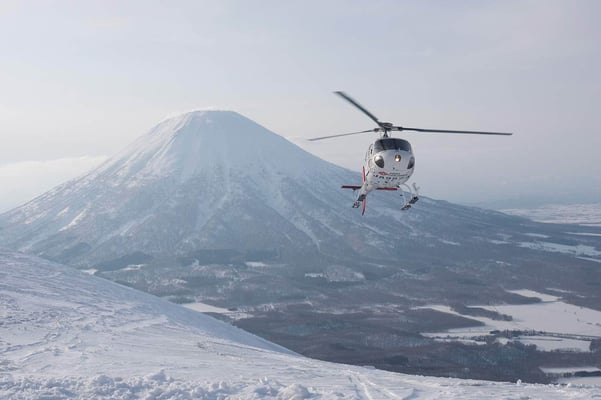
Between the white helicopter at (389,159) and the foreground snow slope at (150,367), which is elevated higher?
the white helicopter at (389,159)

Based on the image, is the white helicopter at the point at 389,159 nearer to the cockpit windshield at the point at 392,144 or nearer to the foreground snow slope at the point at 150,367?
the cockpit windshield at the point at 392,144

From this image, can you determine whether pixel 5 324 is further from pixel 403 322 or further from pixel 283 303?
pixel 283 303

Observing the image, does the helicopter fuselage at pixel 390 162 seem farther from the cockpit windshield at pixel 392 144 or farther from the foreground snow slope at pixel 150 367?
the foreground snow slope at pixel 150 367

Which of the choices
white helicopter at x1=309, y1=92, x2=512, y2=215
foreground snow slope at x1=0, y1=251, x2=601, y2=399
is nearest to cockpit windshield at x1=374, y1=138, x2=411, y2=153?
white helicopter at x1=309, y1=92, x2=512, y2=215

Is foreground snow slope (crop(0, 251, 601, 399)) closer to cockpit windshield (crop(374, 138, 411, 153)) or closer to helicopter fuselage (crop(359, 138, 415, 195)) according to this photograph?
helicopter fuselage (crop(359, 138, 415, 195))

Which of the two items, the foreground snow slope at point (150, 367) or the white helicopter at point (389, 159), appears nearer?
the foreground snow slope at point (150, 367)

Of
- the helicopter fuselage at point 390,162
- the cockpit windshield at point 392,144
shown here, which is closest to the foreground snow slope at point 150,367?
the helicopter fuselage at point 390,162
